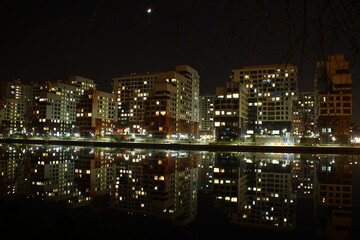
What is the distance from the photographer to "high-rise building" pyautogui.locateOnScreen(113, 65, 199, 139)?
100m

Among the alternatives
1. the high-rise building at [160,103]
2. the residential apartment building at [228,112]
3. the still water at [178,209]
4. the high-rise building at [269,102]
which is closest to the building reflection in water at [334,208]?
the still water at [178,209]

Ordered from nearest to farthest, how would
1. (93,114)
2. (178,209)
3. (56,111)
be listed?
(178,209) < (93,114) < (56,111)

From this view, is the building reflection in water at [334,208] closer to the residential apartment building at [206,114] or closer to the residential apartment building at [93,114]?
the residential apartment building at [93,114]

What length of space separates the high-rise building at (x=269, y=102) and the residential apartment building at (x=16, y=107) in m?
96.3

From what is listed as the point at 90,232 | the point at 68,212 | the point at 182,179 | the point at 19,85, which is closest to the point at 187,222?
the point at 90,232

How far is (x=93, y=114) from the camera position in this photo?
113 m

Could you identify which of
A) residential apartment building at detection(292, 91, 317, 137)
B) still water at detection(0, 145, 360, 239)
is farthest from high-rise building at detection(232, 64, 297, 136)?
still water at detection(0, 145, 360, 239)

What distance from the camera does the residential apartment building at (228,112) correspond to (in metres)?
80.2

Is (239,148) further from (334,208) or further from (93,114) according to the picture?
(93,114)

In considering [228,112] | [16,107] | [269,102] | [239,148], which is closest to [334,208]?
[239,148]

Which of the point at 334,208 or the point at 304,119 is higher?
the point at 304,119

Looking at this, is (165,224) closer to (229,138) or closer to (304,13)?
(304,13)

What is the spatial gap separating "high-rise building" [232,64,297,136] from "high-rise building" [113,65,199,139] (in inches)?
967

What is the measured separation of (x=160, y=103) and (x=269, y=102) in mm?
37547
